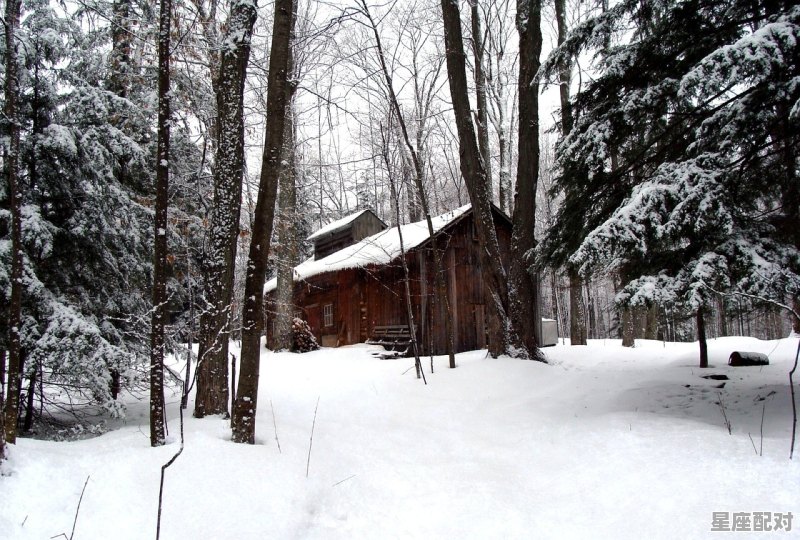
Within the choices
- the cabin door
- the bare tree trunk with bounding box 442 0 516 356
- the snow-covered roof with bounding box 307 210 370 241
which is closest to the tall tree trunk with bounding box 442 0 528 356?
the bare tree trunk with bounding box 442 0 516 356

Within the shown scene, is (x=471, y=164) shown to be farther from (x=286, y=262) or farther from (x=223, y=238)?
(x=286, y=262)

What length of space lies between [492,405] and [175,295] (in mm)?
5116

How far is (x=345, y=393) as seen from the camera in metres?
7.21

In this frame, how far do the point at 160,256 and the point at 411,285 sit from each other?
10694mm

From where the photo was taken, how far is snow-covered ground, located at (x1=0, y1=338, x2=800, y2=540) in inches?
115

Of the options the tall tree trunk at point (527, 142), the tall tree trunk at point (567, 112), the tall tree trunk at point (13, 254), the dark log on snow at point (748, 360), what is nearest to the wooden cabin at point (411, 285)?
the tall tree trunk at point (567, 112)

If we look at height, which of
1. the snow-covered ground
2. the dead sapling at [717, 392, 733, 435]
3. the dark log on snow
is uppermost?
the dark log on snow

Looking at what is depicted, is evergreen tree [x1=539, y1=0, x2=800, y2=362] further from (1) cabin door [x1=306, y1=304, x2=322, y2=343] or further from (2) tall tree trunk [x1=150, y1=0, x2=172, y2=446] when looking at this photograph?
(1) cabin door [x1=306, y1=304, x2=322, y2=343]

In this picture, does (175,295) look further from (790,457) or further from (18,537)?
(790,457)

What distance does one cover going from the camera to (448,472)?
412cm

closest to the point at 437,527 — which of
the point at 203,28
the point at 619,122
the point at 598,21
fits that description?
the point at 619,122

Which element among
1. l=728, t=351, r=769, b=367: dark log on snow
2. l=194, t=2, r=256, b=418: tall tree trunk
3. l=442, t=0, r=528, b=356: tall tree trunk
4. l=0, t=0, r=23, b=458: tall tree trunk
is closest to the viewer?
l=0, t=0, r=23, b=458: tall tree trunk

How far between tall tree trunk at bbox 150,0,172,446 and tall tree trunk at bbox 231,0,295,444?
0.65 m

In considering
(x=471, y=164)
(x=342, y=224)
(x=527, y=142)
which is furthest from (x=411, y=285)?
(x=527, y=142)
